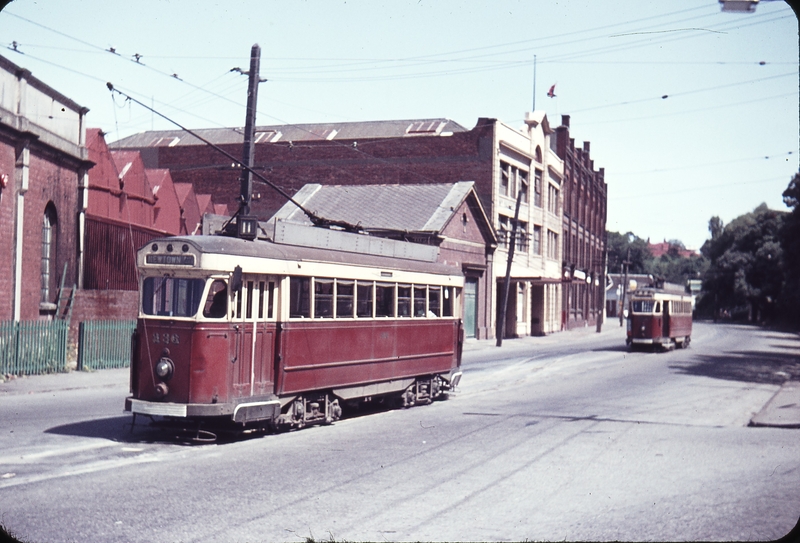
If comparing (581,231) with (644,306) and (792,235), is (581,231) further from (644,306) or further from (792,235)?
(644,306)

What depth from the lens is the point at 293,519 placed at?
725 cm

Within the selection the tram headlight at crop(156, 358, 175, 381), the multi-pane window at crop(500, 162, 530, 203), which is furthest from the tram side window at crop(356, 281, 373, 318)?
the multi-pane window at crop(500, 162, 530, 203)

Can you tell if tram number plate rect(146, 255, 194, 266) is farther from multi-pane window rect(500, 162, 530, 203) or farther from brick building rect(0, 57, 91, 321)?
multi-pane window rect(500, 162, 530, 203)

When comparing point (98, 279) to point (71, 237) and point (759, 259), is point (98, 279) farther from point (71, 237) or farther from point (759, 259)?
point (759, 259)

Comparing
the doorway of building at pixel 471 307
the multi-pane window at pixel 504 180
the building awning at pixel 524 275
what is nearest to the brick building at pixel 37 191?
the doorway of building at pixel 471 307

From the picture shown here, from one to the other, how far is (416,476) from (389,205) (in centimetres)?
3204

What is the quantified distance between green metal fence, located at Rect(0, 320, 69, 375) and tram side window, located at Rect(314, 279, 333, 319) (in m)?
9.52

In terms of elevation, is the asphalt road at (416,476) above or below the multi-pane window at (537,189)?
below

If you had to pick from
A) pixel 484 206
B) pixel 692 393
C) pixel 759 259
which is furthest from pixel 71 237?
pixel 759 259

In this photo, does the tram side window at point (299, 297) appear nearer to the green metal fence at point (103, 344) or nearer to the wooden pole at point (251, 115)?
the wooden pole at point (251, 115)

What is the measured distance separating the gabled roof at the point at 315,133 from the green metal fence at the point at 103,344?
29.0 meters

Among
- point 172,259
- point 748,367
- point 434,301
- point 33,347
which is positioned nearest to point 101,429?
point 172,259

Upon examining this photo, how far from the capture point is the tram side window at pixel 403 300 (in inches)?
600

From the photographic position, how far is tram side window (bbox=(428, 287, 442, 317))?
54.3 feet
